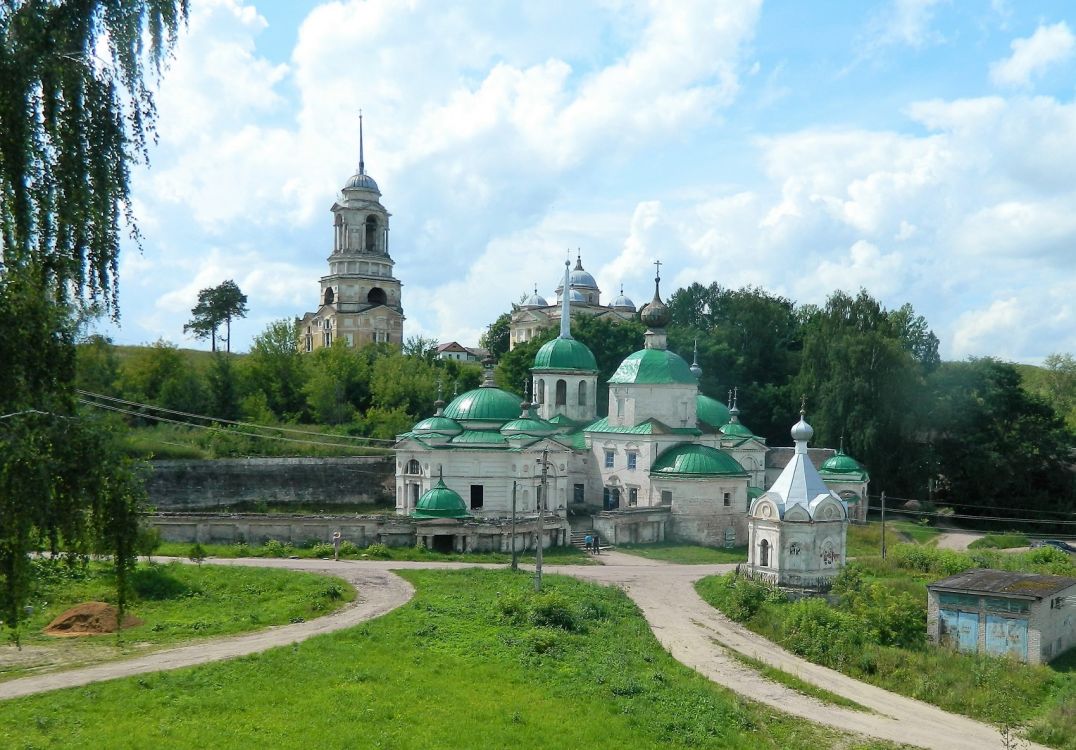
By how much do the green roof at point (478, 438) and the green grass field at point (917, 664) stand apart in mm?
11559

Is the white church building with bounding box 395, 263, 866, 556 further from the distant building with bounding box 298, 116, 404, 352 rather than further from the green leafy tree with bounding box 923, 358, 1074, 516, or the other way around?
the distant building with bounding box 298, 116, 404, 352

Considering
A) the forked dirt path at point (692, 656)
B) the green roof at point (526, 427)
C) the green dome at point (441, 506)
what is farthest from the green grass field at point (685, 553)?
the green dome at point (441, 506)

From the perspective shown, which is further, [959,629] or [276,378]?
[276,378]

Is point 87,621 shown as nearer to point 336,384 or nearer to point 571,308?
point 336,384

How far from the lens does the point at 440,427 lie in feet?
126

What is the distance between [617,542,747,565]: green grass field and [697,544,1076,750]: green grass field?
5384 mm

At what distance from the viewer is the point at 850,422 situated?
157ft

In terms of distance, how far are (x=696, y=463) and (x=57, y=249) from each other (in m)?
29.7

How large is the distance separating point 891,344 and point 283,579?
34.4m

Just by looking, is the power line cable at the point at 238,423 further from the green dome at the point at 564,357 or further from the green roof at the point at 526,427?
the green roof at the point at 526,427

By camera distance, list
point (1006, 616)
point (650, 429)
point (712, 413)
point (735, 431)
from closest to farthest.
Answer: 1. point (1006, 616)
2. point (650, 429)
3. point (735, 431)
4. point (712, 413)

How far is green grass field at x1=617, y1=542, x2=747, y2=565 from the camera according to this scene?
113 ft

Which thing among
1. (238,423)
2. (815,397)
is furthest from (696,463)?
(238,423)

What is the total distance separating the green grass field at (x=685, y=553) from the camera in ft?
113
